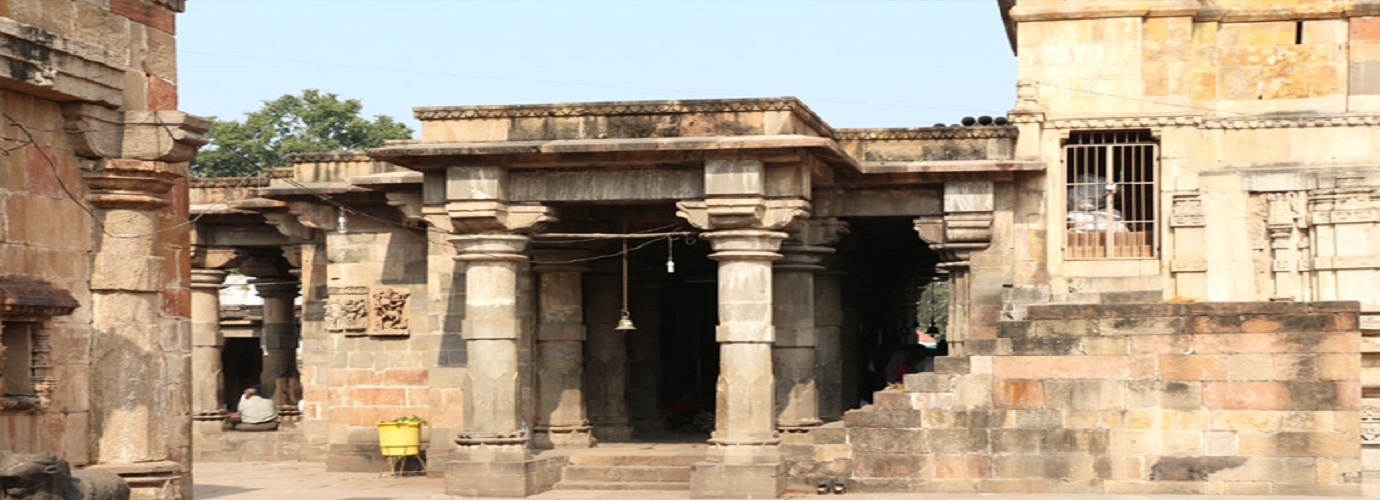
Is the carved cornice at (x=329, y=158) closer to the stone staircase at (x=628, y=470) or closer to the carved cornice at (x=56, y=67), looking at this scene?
the stone staircase at (x=628, y=470)

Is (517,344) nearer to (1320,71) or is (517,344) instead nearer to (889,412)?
(889,412)

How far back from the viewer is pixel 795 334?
22.5m

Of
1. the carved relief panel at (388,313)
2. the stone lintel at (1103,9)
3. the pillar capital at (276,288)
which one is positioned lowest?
the carved relief panel at (388,313)

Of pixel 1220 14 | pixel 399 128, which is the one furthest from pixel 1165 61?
pixel 399 128

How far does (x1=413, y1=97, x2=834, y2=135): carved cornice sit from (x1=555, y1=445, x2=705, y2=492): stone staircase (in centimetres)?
397

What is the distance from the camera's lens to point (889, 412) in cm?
2044

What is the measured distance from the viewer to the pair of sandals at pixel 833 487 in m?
20.5

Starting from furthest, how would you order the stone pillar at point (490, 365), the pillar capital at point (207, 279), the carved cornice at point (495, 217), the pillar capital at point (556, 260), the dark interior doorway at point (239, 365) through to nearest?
the dark interior doorway at point (239, 365) < the pillar capital at point (207, 279) < the pillar capital at point (556, 260) < the stone pillar at point (490, 365) < the carved cornice at point (495, 217)

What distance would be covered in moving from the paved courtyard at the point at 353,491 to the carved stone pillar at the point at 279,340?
5089 millimetres

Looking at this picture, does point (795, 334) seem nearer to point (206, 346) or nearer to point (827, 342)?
point (827, 342)

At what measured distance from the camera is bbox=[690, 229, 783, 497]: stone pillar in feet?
65.4

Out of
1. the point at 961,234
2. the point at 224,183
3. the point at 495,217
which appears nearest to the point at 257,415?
the point at 224,183

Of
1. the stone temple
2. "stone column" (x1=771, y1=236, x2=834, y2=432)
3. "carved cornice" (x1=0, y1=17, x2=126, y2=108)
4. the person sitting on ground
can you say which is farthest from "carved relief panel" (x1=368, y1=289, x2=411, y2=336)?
"carved cornice" (x1=0, y1=17, x2=126, y2=108)

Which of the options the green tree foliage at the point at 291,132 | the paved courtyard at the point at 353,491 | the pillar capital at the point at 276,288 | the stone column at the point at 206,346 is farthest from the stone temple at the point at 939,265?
the green tree foliage at the point at 291,132
